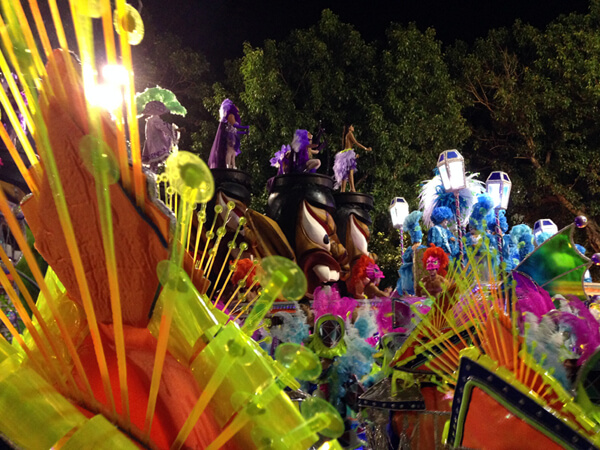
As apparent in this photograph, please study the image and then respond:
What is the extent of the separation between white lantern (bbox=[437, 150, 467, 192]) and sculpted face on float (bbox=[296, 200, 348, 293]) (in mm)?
2128

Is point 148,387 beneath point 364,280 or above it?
beneath

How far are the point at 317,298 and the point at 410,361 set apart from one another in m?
3.60

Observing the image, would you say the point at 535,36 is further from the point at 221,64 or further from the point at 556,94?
the point at 221,64

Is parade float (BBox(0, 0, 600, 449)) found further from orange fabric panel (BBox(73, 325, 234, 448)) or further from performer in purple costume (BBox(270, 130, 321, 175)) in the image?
performer in purple costume (BBox(270, 130, 321, 175))

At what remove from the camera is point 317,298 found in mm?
6688

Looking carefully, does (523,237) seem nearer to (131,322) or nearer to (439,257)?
(439,257)

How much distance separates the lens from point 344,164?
35.3ft

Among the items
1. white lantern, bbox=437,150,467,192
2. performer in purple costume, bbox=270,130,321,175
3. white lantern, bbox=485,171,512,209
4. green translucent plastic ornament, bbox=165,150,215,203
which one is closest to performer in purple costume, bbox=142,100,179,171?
green translucent plastic ornament, bbox=165,150,215,203

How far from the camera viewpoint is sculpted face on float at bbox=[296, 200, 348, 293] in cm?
847

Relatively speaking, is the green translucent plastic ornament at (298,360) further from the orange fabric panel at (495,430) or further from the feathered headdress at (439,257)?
the feathered headdress at (439,257)

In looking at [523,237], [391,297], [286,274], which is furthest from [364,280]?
[286,274]

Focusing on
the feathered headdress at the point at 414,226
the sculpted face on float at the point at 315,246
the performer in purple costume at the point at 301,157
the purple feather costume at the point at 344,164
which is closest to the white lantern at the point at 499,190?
the feathered headdress at the point at 414,226

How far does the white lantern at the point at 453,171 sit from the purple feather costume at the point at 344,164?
3.41m

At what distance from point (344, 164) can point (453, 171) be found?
11.8 ft
